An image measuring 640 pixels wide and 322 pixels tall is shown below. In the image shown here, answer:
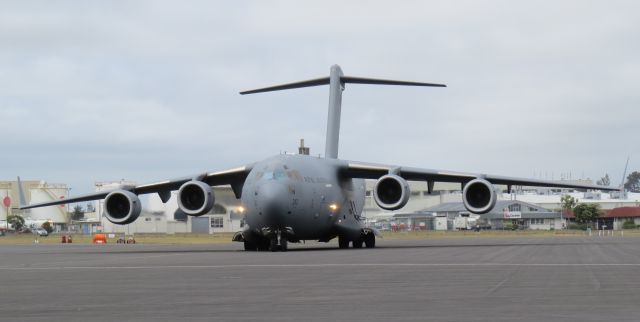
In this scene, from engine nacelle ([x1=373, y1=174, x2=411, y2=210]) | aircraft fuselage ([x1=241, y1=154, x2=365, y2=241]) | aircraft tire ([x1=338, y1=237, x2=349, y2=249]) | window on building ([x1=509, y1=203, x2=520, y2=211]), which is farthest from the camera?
window on building ([x1=509, y1=203, x2=520, y2=211])

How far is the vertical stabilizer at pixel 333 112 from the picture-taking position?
40094 millimetres

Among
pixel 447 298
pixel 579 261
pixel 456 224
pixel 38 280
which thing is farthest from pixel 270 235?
pixel 456 224

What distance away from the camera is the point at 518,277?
1631 cm

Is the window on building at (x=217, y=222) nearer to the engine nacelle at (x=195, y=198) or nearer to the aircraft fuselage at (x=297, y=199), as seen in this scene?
the aircraft fuselage at (x=297, y=199)

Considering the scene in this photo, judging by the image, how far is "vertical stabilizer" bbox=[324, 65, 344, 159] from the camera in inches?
1578

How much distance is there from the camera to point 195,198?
113 feet

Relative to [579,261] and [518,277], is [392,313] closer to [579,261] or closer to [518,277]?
[518,277]

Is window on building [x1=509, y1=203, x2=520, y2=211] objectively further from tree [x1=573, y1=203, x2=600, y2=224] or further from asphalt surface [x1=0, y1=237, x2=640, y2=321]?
asphalt surface [x1=0, y1=237, x2=640, y2=321]

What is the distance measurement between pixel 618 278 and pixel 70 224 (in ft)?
393

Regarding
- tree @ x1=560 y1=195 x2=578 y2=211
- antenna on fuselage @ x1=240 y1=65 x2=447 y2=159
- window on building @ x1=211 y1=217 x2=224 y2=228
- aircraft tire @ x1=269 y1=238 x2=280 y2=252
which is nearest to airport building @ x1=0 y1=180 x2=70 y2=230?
window on building @ x1=211 y1=217 x2=224 y2=228

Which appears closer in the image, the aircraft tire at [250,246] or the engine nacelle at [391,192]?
the engine nacelle at [391,192]

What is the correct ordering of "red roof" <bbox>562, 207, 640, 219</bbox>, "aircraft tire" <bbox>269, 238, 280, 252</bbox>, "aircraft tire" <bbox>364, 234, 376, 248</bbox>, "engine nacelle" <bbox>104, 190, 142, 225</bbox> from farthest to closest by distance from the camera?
1. "red roof" <bbox>562, 207, 640, 219</bbox>
2. "aircraft tire" <bbox>364, 234, 376, 248</bbox>
3. "engine nacelle" <bbox>104, 190, 142, 225</bbox>
4. "aircraft tire" <bbox>269, 238, 280, 252</bbox>

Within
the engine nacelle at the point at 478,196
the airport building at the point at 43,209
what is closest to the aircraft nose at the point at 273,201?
the engine nacelle at the point at 478,196

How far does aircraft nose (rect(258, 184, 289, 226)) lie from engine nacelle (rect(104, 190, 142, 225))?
5.35 metres
